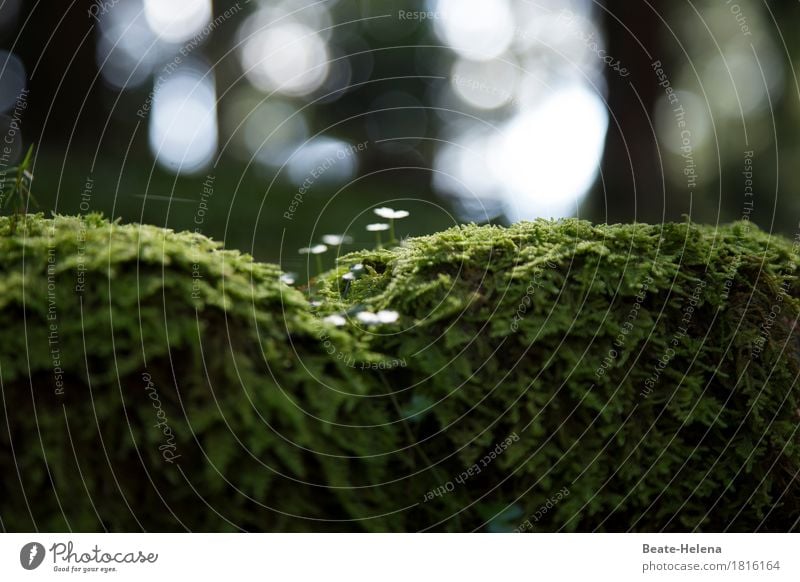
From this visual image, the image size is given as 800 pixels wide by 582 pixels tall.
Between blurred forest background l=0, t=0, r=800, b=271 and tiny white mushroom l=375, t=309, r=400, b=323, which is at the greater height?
blurred forest background l=0, t=0, r=800, b=271

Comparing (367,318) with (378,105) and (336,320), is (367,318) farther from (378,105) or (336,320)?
(378,105)

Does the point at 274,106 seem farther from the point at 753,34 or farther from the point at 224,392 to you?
the point at 224,392

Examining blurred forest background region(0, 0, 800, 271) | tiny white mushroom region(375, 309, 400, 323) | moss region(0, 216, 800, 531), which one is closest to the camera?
moss region(0, 216, 800, 531)

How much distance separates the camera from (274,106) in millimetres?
16562

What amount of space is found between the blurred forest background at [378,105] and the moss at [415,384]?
2.14m

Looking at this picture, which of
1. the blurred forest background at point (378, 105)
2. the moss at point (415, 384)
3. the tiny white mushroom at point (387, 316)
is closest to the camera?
the moss at point (415, 384)

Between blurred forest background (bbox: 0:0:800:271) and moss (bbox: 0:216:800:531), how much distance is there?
214 centimetres

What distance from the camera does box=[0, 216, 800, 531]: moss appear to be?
54.4 inches

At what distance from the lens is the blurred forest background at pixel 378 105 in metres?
5.95

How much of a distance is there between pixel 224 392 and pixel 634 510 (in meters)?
1.30

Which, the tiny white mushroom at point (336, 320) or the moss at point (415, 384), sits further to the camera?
the tiny white mushroom at point (336, 320)

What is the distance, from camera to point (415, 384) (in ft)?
5.33
